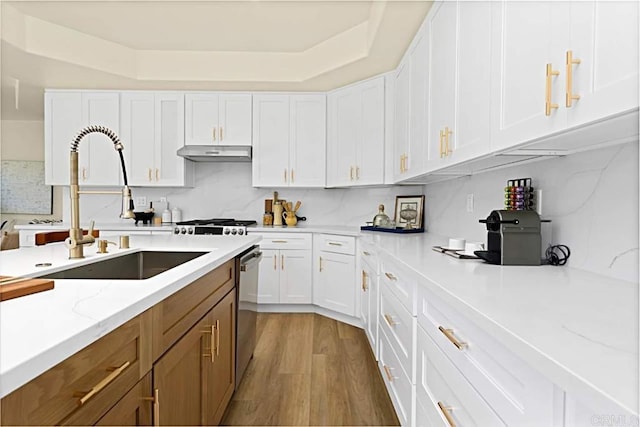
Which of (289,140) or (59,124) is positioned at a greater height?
(59,124)

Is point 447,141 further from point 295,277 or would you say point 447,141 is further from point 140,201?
point 140,201

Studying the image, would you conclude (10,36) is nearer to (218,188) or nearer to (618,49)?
(218,188)

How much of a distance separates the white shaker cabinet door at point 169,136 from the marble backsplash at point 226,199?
15.8 inches

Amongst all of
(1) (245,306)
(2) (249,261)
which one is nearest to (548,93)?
(2) (249,261)

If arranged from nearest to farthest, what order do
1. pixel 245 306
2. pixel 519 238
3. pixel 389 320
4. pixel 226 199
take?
pixel 519 238 < pixel 389 320 < pixel 245 306 < pixel 226 199

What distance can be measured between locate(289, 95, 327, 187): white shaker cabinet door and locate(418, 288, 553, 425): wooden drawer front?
10.8 feet

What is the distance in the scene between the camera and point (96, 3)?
10.8 feet

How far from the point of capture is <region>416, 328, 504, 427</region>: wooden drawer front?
1.04 metres

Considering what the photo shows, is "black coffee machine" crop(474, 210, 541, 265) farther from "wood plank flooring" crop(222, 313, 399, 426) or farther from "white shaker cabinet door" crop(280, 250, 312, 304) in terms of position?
"white shaker cabinet door" crop(280, 250, 312, 304)

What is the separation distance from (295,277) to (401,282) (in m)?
2.49

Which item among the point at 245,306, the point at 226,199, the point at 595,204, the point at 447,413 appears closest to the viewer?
the point at 447,413

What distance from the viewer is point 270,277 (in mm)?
4410

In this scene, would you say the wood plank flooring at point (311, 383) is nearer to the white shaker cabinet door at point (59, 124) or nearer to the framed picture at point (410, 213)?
the framed picture at point (410, 213)

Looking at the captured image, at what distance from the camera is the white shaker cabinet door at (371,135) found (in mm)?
4016
